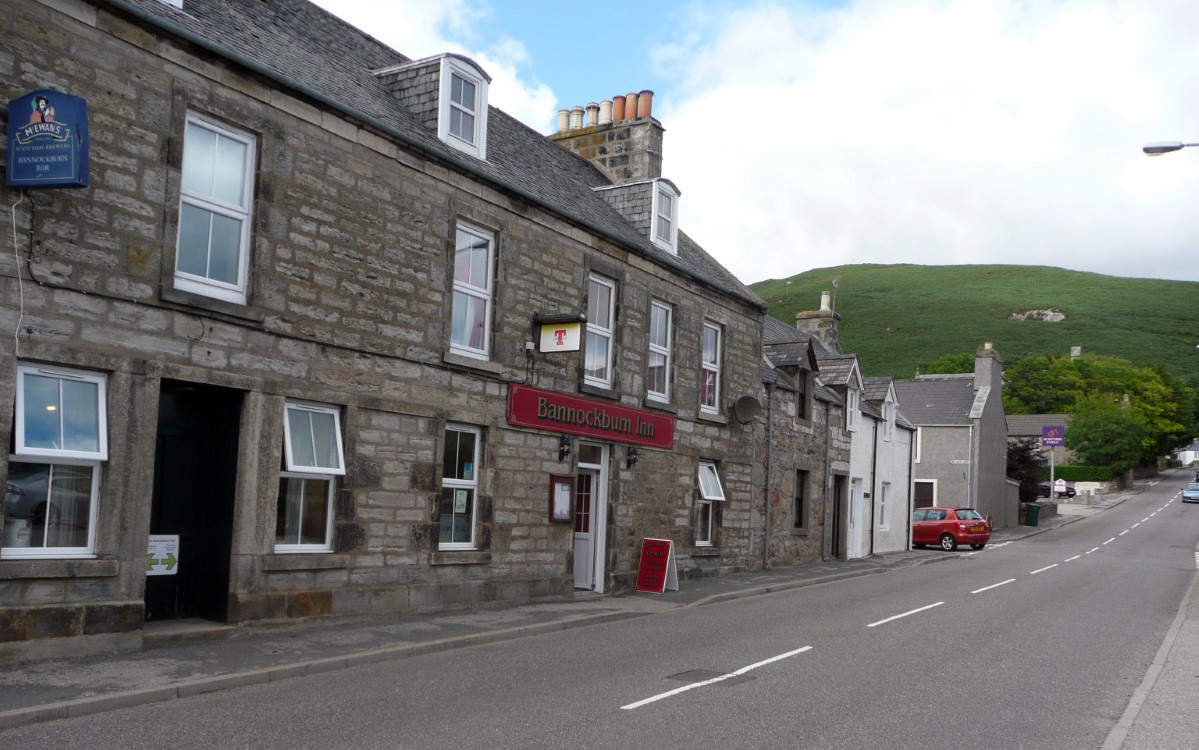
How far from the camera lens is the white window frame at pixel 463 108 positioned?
15.4m

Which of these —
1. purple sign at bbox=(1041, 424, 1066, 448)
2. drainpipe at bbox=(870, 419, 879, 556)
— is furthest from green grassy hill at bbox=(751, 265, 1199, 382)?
drainpipe at bbox=(870, 419, 879, 556)

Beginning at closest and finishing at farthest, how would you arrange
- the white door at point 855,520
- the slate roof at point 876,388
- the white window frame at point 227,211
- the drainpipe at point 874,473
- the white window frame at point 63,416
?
1. the white window frame at point 63,416
2. the white window frame at point 227,211
3. the white door at point 855,520
4. the drainpipe at point 874,473
5. the slate roof at point 876,388

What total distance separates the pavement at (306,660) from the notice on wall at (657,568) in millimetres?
1744

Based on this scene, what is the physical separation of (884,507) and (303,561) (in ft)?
84.3

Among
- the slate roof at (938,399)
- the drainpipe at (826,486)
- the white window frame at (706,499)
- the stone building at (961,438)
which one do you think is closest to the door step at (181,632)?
the white window frame at (706,499)

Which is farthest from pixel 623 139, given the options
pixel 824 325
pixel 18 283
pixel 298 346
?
pixel 824 325

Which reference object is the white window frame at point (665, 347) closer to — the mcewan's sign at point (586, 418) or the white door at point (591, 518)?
the mcewan's sign at point (586, 418)

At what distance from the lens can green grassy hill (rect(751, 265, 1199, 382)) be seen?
144 meters

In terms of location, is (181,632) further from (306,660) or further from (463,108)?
(463,108)

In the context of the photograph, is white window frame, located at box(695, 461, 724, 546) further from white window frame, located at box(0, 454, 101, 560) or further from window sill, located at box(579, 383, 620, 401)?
white window frame, located at box(0, 454, 101, 560)

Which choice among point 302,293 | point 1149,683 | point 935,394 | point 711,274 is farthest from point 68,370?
point 935,394

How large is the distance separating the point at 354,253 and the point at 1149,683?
33.4 feet

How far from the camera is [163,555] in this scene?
11414mm

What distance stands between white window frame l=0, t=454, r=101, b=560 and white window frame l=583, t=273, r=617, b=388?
9065 millimetres
